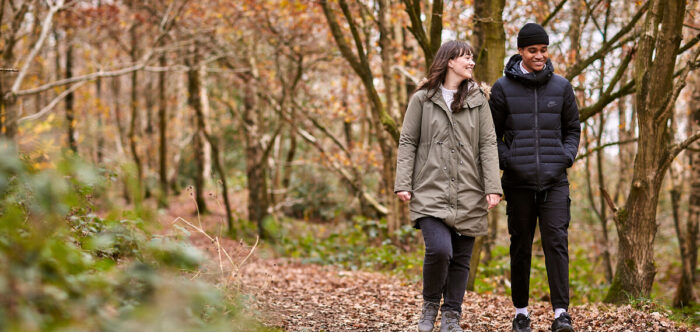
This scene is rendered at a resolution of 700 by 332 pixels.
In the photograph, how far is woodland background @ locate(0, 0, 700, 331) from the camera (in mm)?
2541

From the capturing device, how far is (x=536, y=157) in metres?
4.01

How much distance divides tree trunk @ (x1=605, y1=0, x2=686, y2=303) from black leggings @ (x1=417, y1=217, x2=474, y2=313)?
6.91ft

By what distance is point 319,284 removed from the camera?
760cm

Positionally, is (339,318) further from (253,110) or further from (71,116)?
(71,116)

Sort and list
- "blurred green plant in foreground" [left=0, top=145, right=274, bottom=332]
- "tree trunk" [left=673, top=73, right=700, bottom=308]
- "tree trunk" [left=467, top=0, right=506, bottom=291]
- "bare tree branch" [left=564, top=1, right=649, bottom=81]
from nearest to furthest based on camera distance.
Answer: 1. "blurred green plant in foreground" [left=0, top=145, right=274, bottom=332]
2. "tree trunk" [left=467, top=0, right=506, bottom=291]
3. "bare tree branch" [left=564, top=1, right=649, bottom=81]
4. "tree trunk" [left=673, top=73, right=700, bottom=308]

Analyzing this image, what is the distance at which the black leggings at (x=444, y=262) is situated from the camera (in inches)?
153

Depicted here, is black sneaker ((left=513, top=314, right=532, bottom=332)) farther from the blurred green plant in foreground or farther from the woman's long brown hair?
the blurred green plant in foreground

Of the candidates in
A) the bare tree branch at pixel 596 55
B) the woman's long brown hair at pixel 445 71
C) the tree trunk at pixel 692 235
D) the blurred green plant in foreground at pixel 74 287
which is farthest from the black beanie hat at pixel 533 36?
the tree trunk at pixel 692 235

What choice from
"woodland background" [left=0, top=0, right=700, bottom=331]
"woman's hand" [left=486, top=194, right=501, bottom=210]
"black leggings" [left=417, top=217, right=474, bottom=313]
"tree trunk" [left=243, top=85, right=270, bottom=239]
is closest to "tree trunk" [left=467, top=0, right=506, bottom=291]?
"woodland background" [left=0, top=0, right=700, bottom=331]

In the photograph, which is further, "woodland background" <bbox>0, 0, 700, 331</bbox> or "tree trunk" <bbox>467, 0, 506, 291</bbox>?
"tree trunk" <bbox>467, 0, 506, 291</bbox>

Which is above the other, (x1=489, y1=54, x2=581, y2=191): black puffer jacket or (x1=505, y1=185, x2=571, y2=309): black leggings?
(x1=489, y1=54, x2=581, y2=191): black puffer jacket

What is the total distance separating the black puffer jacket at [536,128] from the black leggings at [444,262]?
59 centimetres

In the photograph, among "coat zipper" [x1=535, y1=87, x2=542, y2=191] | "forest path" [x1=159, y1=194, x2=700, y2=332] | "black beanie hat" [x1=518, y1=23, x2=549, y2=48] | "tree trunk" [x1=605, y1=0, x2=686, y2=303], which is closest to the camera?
"coat zipper" [x1=535, y1=87, x2=542, y2=191]

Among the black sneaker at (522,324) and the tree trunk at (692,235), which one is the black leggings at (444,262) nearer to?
the black sneaker at (522,324)
